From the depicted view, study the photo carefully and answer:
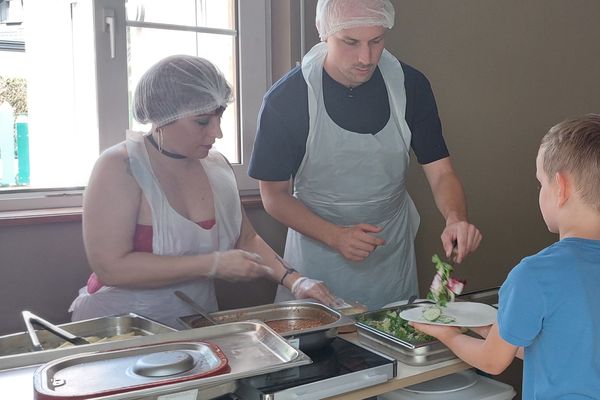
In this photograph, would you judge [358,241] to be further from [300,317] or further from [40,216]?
[40,216]

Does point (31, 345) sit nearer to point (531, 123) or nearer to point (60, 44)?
point (60, 44)

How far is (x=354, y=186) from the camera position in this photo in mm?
2053

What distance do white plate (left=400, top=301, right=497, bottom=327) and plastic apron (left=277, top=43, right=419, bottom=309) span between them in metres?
0.49

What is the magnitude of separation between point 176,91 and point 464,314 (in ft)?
3.09

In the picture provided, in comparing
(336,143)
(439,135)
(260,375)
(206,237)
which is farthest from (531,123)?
(260,375)

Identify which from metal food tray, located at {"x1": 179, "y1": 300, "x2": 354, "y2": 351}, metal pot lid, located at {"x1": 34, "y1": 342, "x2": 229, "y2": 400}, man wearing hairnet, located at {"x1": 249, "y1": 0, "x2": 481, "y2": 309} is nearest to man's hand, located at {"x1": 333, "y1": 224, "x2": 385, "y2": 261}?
man wearing hairnet, located at {"x1": 249, "y1": 0, "x2": 481, "y2": 309}

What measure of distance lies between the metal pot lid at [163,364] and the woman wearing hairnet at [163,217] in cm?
53

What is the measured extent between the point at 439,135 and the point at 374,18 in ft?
1.58

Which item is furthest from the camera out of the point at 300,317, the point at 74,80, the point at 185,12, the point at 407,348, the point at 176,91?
the point at 185,12

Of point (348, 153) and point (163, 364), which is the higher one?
point (348, 153)

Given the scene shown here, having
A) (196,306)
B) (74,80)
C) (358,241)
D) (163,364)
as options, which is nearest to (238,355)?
(163,364)

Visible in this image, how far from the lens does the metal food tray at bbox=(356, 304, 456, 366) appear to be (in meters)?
1.36

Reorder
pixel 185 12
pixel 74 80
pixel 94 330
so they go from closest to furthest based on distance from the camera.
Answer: pixel 94 330
pixel 74 80
pixel 185 12

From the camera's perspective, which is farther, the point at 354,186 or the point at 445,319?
the point at 354,186
